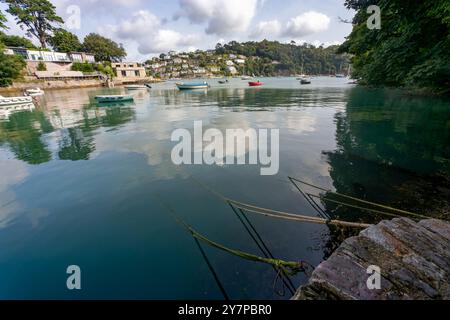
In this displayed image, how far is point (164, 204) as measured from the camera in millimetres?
7484

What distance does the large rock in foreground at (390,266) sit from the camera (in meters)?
2.99

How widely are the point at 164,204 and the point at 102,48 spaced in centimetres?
11938


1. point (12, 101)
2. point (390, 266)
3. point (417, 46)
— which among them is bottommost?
point (390, 266)

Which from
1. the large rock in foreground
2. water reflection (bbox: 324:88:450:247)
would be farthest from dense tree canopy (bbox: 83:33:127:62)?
the large rock in foreground

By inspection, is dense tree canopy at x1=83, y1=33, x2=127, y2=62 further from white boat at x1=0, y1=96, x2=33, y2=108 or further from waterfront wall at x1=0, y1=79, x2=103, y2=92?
white boat at x1=0, y1=96, x2=33, y2=108

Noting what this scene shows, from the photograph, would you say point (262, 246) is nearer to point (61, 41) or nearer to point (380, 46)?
point (380, 46)

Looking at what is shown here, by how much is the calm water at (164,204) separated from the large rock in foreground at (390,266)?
1496 mm

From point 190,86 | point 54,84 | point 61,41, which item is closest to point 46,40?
point 61,41

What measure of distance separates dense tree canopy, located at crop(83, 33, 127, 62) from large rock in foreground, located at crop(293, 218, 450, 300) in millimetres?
124006

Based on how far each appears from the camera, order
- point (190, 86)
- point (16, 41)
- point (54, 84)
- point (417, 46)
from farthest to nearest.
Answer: point (16, 41) → point (54, 84) → point (190, 86) → point (417, 46)

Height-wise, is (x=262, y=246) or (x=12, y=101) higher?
(x=12, y=101)
